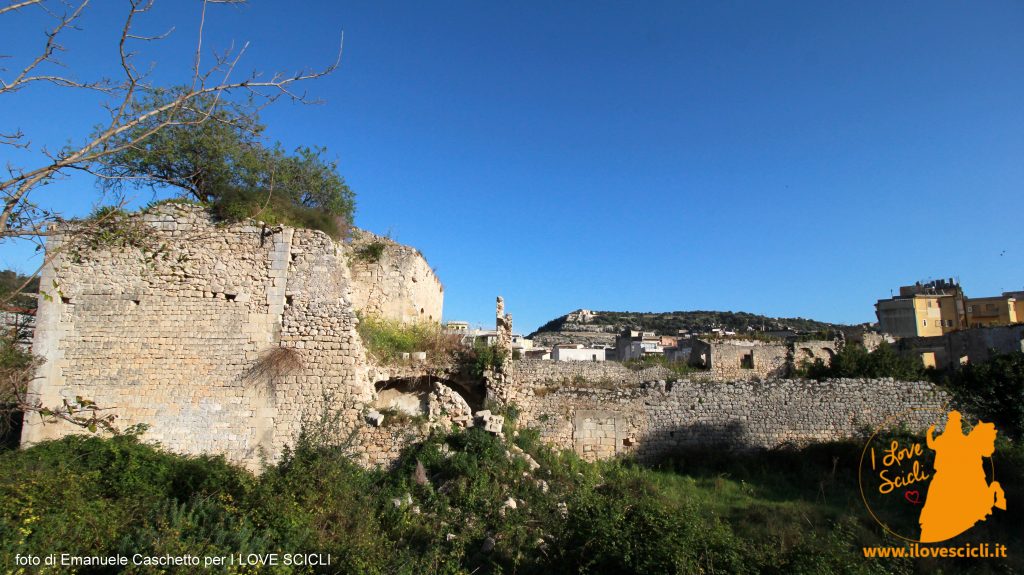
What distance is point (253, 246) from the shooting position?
9891 mm

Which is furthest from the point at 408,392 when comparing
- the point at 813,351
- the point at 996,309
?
the point at 996,309

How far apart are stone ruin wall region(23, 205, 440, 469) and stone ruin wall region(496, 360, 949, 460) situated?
485 cm

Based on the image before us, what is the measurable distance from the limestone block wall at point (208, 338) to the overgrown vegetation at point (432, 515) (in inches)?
25.1

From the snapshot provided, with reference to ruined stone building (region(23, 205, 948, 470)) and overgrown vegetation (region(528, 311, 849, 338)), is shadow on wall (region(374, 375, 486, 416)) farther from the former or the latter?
overgrown vegetation (region(528, 311, 849, 338))

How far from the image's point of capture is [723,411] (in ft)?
Result: 44.8

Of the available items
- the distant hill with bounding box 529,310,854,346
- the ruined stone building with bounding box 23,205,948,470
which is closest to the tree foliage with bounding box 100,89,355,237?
the ruined stone building with bounding box 23,205,948,470

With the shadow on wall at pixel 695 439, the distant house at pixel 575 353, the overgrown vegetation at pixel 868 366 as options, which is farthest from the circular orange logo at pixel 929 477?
the distant house at pixel 575 353

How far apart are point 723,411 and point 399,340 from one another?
8435 mm

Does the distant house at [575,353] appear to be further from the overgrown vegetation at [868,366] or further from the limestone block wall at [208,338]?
the limestone block wall at [208,338]

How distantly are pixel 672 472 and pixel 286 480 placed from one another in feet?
27.4

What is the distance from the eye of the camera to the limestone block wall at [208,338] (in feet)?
30.6

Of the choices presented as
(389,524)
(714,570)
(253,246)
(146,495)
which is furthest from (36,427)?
(714,570)

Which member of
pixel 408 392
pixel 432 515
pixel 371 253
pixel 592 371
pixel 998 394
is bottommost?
pixel 432 515

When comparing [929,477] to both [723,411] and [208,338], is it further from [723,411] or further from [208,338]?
[208,338]
